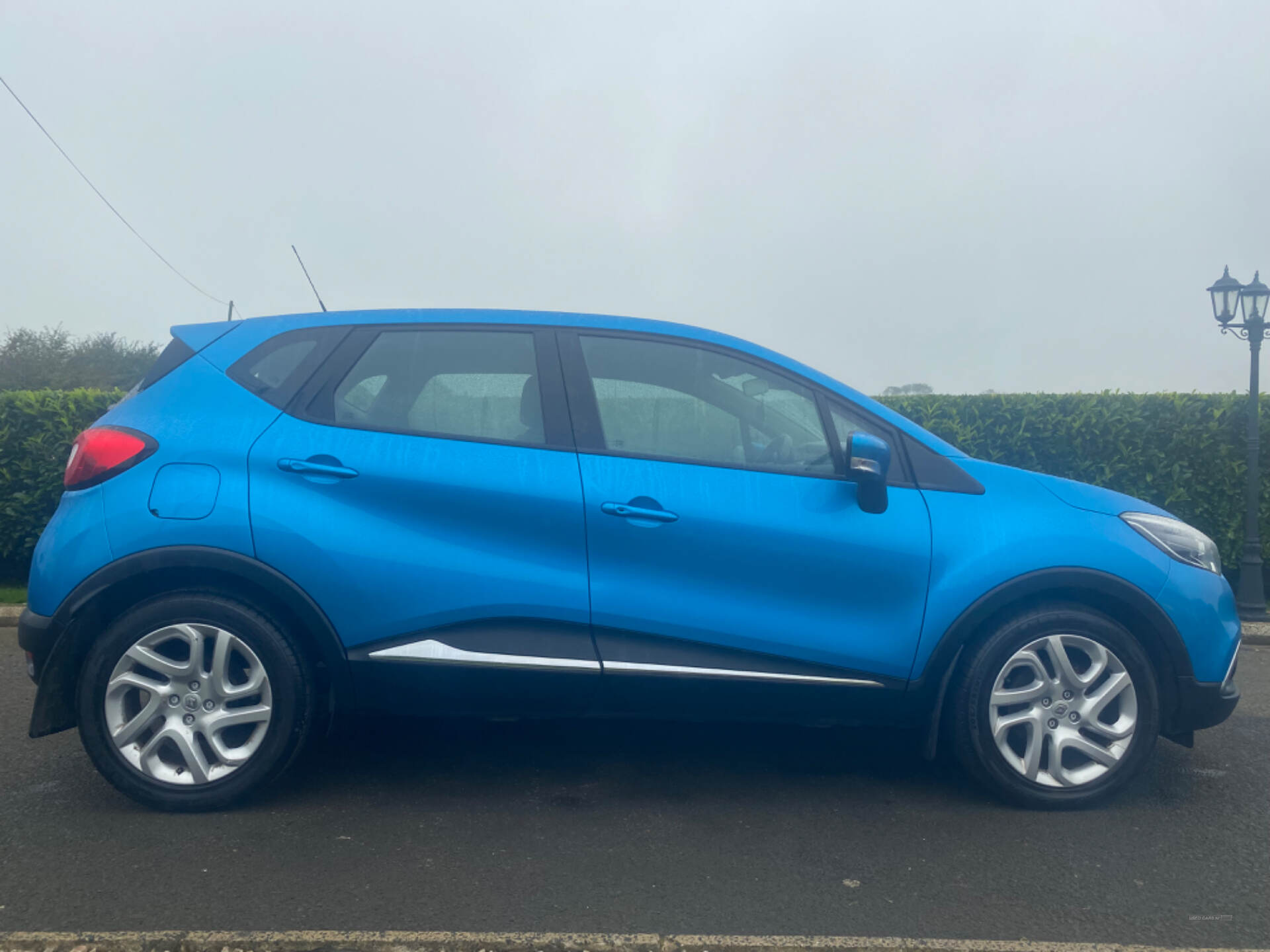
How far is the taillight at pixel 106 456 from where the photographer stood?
129 inches

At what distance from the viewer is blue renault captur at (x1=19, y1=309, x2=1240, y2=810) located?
3.25m

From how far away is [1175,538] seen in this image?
3.58m

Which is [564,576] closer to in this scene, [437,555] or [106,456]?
[437,555]

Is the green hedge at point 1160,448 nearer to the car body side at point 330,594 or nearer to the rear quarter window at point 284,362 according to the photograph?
the car body side at point 330,594

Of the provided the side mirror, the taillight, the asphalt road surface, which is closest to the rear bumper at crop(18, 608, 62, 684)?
the taillight

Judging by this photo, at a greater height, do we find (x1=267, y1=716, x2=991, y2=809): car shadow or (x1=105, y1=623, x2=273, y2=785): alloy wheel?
(x1=105, y1=623, x2=273, y2=785): alloy wheel

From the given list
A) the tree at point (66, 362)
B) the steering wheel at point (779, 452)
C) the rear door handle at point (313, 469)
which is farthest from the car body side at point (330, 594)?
the tree at point (66, 362)

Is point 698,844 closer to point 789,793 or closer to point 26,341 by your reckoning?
point 789,793

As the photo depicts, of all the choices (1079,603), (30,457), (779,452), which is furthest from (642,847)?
(30,457)

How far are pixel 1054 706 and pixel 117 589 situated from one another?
3.24 meters

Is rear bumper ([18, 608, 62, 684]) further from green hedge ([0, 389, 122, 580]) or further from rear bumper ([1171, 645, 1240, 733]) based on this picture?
green hedge ([0, 389, 122, 580])

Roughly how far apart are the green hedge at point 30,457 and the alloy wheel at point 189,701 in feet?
19.2

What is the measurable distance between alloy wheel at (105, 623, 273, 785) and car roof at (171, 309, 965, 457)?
1.08 metres

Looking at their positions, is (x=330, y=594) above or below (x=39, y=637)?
above
